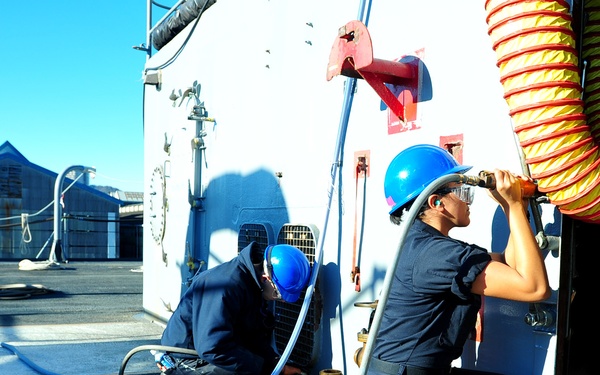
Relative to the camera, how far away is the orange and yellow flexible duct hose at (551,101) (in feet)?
6.99

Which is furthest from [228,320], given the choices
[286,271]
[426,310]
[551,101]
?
[551,101]

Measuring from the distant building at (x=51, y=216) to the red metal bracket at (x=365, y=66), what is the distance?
2347 centimetres

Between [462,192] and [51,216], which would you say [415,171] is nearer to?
[462,192]

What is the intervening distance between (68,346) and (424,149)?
15.9 feet

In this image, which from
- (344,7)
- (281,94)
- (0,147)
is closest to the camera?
(344,7)

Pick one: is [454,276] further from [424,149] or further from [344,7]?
[344,7]

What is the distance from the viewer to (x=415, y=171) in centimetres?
264

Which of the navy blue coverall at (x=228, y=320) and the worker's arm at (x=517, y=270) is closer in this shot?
the worker's arm at (x=517, y=270)

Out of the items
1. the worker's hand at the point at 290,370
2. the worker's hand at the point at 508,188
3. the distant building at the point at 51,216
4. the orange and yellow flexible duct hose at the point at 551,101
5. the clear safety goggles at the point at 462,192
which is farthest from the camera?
the distant building at the point at 51,216

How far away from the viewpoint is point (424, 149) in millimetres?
2686

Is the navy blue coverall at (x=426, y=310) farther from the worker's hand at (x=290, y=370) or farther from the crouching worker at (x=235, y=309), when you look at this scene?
the worker's hand at (x=290, y=370)

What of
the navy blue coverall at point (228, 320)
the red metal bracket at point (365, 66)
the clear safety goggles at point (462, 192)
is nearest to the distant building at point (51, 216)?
the navy blue coverall at point (228, 320)

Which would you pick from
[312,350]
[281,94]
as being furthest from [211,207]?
[312,350]

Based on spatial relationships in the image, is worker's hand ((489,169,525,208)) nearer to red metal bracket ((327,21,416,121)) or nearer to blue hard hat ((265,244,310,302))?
red metal bracket ((327,21,416,121))
